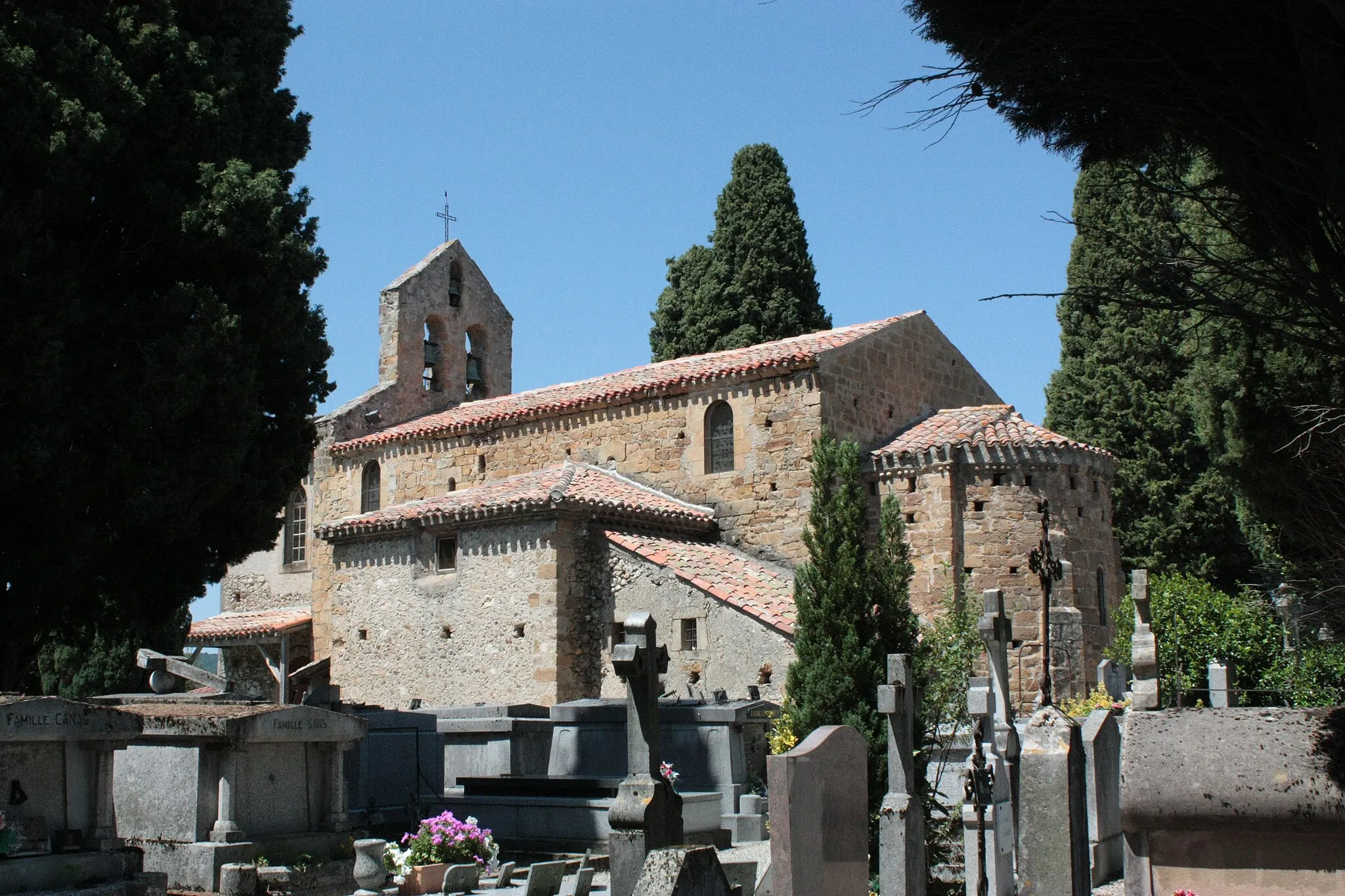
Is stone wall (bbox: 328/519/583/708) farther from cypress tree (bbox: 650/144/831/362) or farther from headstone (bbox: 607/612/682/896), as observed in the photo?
cypress tree (bbox: 650/144/831/362)

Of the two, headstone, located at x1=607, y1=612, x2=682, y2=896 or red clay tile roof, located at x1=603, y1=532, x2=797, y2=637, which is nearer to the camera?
headstone, located at x1=607, y1=612, x2=682, y2=896

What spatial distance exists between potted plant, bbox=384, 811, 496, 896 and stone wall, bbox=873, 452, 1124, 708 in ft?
30.8

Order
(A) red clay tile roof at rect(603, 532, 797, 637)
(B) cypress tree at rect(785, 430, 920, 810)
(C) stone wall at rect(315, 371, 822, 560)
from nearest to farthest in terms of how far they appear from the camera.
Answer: (B) cypress tree at rect(785, 430, 920, 810)
(A) red clay tile roof at rect(603, 532, 797, 637)
(C) stone wall at rect(315, 371, 822, 560)

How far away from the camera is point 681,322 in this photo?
3244cm

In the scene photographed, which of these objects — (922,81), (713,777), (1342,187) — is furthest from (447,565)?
(1342,187)

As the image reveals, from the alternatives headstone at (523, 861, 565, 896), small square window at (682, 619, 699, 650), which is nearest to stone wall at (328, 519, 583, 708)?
small square window at (682, 619, 699, 650)

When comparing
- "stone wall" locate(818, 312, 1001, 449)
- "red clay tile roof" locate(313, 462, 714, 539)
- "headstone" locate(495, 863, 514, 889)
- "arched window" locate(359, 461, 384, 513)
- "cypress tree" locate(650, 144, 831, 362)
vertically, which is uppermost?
"cypress tree" locate(650, 144, 831, 362)

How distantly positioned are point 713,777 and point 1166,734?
9874 mm

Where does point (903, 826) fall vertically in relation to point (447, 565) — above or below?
below

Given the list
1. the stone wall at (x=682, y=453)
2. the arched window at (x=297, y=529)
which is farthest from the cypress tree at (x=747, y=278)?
the arched window at (x=297, y=529)

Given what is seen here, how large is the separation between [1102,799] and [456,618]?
12.6m

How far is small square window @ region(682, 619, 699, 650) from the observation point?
60.8 feet

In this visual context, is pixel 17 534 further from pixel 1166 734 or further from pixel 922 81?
pixel 1166 734

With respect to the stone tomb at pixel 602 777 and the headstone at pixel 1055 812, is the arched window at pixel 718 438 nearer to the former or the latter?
the stone tomb at pixel 602 777
